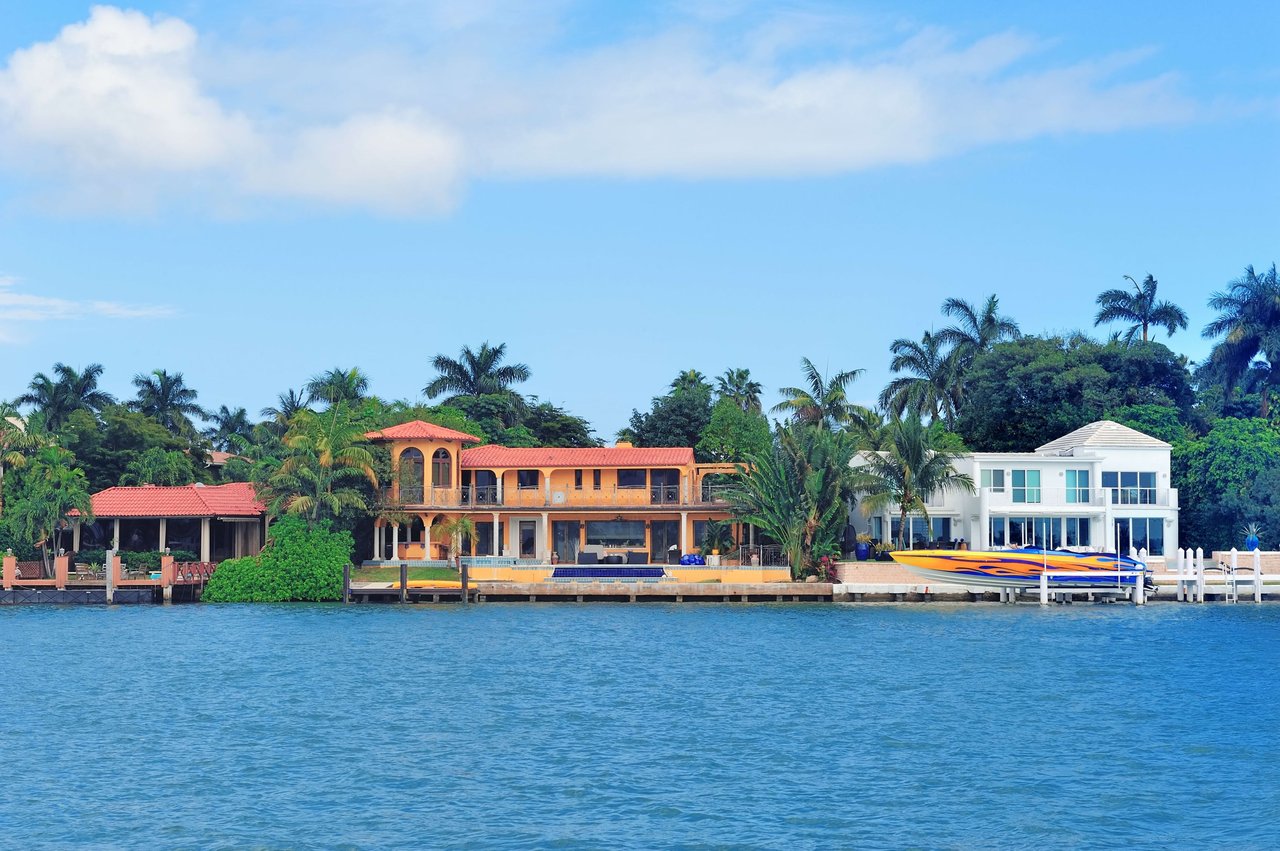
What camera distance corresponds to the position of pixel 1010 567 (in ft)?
179

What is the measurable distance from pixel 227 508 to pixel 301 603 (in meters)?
7.90

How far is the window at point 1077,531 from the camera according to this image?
61.1 m

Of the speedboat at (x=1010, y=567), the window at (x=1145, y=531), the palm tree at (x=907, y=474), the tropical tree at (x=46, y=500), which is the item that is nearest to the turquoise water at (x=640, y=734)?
the speedboat at (x=1010, y=567)

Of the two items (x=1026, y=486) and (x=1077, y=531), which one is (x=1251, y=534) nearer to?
(x=1077, y=531)

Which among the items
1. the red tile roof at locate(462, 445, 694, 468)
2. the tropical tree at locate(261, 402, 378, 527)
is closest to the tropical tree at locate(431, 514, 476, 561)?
the red tile roof at locate(462, 445, 694, 468)

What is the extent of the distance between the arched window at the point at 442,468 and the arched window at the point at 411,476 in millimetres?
688

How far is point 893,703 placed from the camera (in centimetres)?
3228

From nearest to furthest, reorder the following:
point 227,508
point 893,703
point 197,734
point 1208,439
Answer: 1. point 197,734
2. point 893,703
3. point 227,508
4. point 1208,439

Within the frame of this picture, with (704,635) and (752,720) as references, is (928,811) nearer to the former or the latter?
(752,720)

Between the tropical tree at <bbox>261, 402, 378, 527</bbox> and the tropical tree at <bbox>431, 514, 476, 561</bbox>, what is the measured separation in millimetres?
3916

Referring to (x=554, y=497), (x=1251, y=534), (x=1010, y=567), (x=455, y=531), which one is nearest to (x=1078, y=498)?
(x=1251, y=534)

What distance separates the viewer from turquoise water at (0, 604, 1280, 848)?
71.0ft

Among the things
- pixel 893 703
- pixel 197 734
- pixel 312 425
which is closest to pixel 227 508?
pixel 312 425

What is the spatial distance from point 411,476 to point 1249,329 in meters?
48.9
